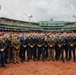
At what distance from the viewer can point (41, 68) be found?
13.4m

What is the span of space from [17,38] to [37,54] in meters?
2.23

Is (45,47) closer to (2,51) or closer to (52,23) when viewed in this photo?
(2,51)

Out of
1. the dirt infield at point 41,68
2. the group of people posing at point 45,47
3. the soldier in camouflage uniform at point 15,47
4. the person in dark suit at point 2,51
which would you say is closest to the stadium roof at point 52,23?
the group of people posing at point 45,47

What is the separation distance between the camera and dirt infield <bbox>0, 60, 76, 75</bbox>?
12254 mm

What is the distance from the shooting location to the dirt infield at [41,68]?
1225 centimetres

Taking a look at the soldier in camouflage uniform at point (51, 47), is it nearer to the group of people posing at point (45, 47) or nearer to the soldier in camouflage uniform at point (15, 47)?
the group of people posing at point (45, 47)

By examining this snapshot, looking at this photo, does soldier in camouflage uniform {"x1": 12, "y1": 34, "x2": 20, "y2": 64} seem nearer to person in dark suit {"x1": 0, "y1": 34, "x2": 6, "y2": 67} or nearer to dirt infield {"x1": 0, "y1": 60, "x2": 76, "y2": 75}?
dirt infield {"x1": 0, "y1": 60, "x2": 76, "y2": 75}

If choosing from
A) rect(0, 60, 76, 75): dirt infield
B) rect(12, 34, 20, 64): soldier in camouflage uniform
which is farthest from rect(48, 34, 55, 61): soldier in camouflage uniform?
rect(12, 34, 20, 64): soldier in camouflage uniform

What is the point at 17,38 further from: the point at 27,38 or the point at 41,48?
the point at 41,48

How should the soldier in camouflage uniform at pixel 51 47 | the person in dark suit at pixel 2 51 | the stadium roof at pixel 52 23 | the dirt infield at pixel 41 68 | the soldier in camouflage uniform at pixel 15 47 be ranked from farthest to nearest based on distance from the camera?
1. the stadium roof at pixel 52 23
2. the soldier in camouflage uniform at pixel 51 47
3. the soldier in camouflage uniform at pixel 15 47
4. the person in dark suit at pixel 2 51
5. the dirt infield at pixel 41 68

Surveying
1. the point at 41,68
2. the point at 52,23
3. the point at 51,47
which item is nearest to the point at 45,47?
the point at 51,47

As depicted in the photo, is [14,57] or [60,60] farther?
[60,60]

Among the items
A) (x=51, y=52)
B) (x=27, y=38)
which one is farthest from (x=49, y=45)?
(x=27, y=38)

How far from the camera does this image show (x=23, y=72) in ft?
40.5
